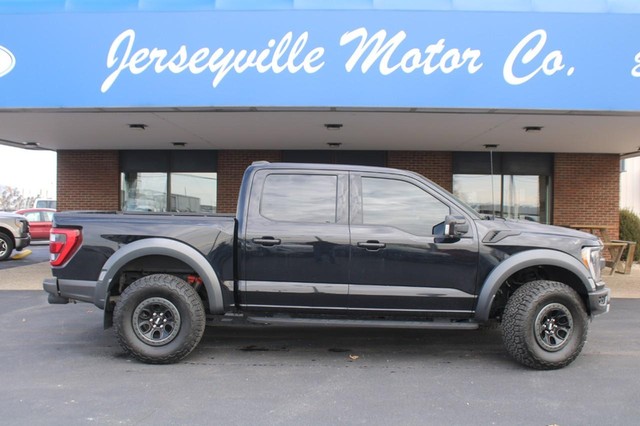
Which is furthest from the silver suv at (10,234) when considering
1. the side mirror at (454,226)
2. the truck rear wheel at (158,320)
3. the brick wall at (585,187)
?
the brick wall at (585,187)

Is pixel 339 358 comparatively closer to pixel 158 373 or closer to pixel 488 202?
pixel 158 373

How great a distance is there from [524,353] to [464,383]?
723 mm

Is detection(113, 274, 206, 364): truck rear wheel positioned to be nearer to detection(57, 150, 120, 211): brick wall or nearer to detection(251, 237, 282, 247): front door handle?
detection(251, 237, 282, 247): front door handle

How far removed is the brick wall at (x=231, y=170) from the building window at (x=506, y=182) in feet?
17.2

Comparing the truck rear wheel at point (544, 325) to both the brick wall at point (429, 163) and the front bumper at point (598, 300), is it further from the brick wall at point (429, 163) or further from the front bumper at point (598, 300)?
the brick wall at point (429, 163)

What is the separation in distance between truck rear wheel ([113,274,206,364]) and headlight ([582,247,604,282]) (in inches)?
150

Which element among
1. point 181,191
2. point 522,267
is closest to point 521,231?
point 522,267

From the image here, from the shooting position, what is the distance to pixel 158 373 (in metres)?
4.55

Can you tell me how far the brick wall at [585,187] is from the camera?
1283 centimetres

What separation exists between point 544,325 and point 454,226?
134cm

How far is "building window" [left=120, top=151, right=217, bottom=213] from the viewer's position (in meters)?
13.2

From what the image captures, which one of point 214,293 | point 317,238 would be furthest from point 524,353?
point 214,293

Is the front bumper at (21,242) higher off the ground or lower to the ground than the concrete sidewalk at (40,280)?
higher

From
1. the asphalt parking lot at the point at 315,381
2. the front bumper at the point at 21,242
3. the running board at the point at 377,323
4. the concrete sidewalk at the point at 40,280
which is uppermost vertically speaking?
the front bumper at the point at 21,242
